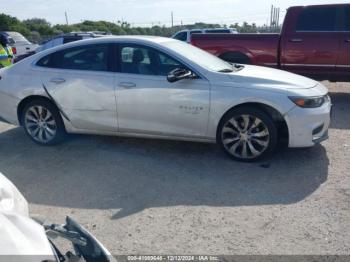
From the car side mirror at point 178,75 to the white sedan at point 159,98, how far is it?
1 centimetres

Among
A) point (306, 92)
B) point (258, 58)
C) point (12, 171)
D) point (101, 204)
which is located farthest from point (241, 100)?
point (258, 58)

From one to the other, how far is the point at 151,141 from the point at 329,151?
255cm

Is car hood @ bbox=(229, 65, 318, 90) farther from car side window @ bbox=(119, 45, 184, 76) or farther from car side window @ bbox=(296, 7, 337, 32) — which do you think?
car side window @ bbox=(296, 7, 337, 32)

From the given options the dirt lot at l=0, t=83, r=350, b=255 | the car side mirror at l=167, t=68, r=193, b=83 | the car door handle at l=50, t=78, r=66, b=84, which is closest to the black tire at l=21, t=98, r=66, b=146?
the dirt lot at l=0, t=83, r=350, b=255

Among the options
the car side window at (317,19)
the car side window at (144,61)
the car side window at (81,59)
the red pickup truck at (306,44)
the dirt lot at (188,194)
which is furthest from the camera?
the car side window at (317,19)

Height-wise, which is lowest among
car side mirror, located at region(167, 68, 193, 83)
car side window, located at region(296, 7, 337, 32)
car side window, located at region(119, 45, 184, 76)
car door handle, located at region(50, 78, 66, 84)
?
car door handle, located at region(50, 78, 66, 84)

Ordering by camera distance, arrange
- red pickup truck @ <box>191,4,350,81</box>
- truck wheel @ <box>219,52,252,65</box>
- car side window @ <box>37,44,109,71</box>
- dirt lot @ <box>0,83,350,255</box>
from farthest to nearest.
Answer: truck wheel @ <box>219,52,252,65</box> → red pickup truck @ <box>191,4,350,81</box> → car side window @ <box>37,44,109,71</box> → dirt lot @ <box>0,83,350,255</box>

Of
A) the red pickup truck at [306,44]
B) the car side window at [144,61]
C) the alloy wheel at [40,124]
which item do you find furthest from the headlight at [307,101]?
the red pickup truck at [306,44]

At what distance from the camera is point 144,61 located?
5.04m

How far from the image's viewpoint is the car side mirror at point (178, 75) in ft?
15.4

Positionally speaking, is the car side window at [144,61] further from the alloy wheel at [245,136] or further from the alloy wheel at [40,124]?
Answer: the alloy wheel at [40,124]

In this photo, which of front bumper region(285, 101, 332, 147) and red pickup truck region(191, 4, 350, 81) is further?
red pickup truck region(191, 4, 350, 81)

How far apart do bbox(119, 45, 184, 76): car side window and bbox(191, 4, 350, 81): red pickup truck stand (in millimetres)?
3926

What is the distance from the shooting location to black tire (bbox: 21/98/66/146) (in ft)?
17.9
